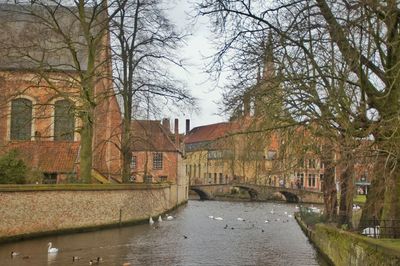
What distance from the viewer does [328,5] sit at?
1117 cm

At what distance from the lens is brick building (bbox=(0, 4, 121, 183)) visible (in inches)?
864

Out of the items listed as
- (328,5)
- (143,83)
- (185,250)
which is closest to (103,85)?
(143,83)

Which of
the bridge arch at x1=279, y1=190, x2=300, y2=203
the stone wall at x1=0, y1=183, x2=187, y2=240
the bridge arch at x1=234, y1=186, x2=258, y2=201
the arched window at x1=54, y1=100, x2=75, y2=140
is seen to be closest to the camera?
the stone wall at x1=0, y1=183, x2=187, y2=240

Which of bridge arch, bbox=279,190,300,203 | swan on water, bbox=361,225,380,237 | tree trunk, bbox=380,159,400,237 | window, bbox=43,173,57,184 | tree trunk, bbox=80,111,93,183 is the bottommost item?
bridge arch, bbox=279,190,300,203

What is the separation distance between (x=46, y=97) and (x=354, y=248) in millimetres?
20919

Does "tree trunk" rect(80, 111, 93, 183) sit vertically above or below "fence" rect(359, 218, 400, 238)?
above

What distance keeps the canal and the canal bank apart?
0.73 meters

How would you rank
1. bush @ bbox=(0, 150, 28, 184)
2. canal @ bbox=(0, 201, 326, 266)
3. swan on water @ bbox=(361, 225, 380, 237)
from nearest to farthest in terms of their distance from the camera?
swan on water @ bbox=(361, 225, 380, 237)
canal @ bbox=(0, 201, 326, 266)
bush @ bbox=(0, 150, 28, 184)

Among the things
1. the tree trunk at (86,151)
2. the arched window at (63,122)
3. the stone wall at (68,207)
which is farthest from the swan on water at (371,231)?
the arched window at (63,122)

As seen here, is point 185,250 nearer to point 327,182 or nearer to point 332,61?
point 327,182

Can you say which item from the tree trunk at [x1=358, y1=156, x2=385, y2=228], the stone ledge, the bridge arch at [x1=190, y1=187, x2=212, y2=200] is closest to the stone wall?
the stone ledge

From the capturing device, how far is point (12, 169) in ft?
64.9

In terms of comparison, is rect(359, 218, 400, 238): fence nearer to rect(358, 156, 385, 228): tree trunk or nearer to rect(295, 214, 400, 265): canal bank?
rect(295, 214, 400, 265): canal bank

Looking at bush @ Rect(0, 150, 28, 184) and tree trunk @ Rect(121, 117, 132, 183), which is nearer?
bush @ Rect(0, 150, 28, 184)
